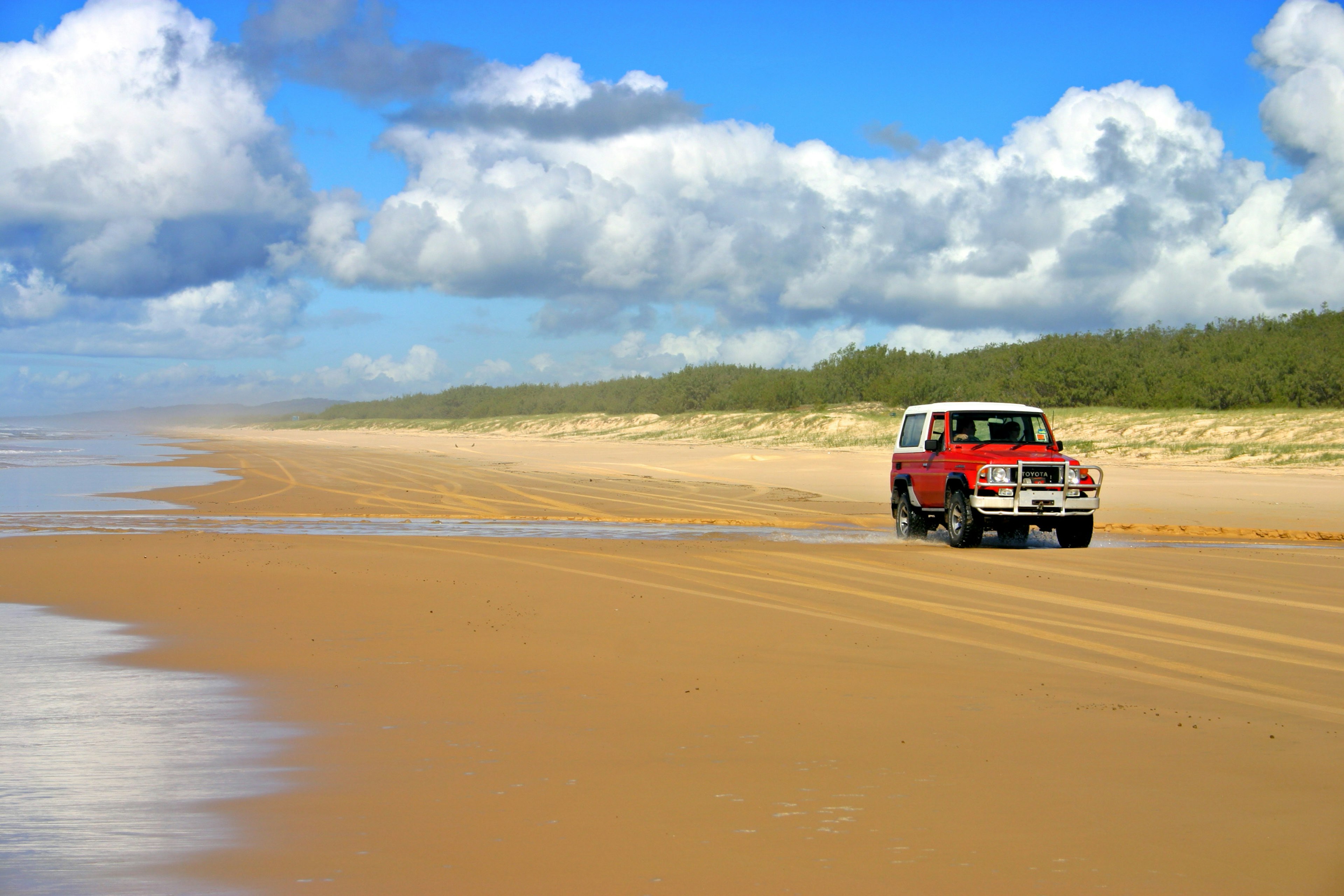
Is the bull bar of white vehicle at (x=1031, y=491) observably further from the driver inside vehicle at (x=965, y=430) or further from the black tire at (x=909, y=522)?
the black tire at (x=909, y=522)

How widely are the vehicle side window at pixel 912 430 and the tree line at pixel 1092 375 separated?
3643 cm

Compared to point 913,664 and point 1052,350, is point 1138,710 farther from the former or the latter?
point 1052,350

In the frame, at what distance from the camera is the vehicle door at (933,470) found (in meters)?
18.5

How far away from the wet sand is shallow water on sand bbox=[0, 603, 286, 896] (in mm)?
251

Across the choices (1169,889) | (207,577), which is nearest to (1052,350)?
(207,577)

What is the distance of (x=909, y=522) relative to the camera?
63.9 ft

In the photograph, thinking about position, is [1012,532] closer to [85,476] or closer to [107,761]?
[107,761]

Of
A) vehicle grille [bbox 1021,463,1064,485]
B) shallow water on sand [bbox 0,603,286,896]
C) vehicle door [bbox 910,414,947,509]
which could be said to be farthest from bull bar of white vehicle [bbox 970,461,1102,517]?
shallow water on sand [bbox 0,603,286,896]

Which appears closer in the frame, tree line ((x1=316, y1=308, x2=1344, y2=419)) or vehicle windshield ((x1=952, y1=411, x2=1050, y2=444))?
vehicle windshield ((x1=952, y1=411, x2=1050, y2=444))

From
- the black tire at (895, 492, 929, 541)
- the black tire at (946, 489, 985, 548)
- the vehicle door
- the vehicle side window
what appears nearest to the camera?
the black tire at (946, 489, 985, 548)

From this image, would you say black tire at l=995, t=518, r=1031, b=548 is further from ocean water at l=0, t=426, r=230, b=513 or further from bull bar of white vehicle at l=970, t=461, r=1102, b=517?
ocean water at l=0, t=426, r=230, b=513

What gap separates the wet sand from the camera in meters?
4.51

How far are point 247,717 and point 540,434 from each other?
98.9m

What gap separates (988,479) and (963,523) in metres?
0.82
